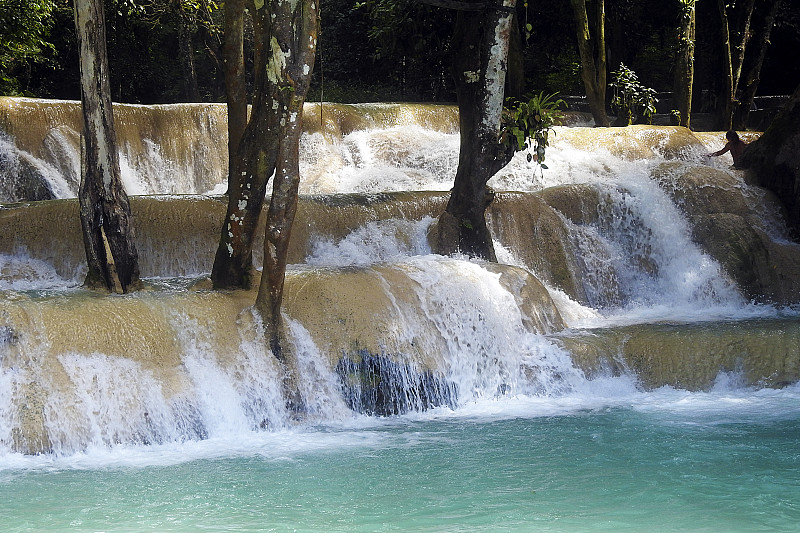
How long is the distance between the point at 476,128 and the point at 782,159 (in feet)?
15.7

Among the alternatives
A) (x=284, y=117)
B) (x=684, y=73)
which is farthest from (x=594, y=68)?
(x=284, y=117)

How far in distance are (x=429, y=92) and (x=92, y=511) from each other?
17.5 m

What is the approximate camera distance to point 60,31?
2125 cm

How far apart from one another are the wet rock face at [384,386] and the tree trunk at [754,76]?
12950mm

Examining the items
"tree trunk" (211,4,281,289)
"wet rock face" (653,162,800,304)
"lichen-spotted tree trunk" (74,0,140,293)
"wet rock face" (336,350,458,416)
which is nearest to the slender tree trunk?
"tree trunk" (211,4,281,289)

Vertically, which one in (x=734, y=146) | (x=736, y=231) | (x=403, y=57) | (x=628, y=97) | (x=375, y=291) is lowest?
(x=375, y=291)

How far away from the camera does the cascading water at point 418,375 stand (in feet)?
19.0

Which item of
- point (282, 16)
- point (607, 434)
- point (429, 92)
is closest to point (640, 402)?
point (607, 434)

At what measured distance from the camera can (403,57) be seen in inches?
825

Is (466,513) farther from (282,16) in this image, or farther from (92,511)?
(282,16)

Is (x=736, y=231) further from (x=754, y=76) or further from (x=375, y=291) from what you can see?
(x=754, y=76)

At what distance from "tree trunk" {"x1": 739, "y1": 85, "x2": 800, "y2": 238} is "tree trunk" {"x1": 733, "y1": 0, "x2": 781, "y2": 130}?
18.3ft

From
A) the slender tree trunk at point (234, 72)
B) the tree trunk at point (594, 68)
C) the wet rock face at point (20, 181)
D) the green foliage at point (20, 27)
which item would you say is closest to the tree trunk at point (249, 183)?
the slender tree trunk at point (234, 72)

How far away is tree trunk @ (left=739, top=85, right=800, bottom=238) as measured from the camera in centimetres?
1305
